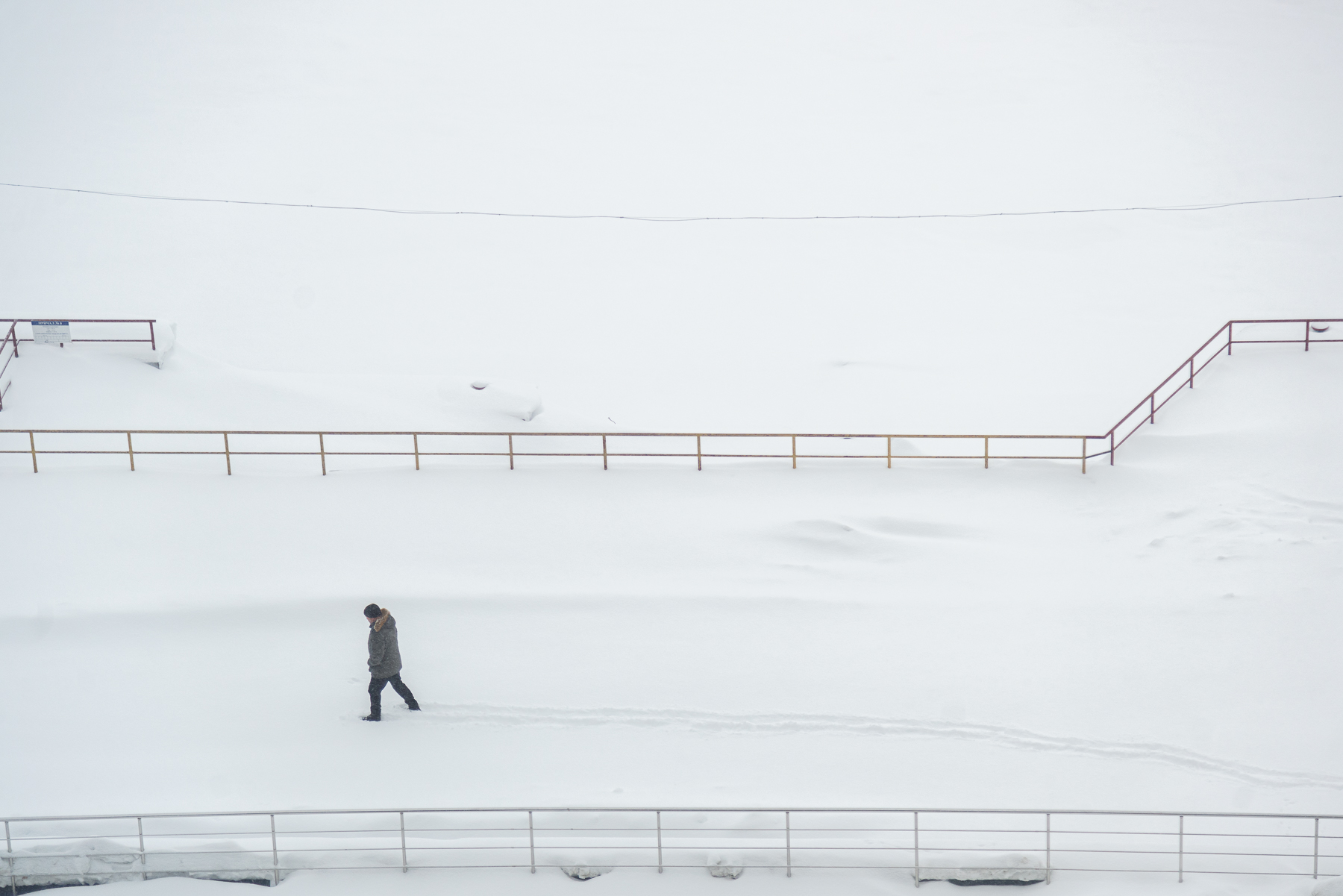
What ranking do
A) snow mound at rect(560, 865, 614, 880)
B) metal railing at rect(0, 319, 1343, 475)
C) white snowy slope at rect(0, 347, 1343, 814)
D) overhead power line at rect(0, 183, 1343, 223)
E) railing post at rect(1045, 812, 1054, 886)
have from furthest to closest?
overhead power line at rect(0, 183, 1343, 223), metal railing at rect(0, 319, 1343, 475), white snowy slope at rect(0, 347, 1343, 814), snow mound at rect(560, 865, 614, 880), railing post at rect(1045, 812, 1054, 886)

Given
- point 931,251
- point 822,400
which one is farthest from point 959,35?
point 822,400

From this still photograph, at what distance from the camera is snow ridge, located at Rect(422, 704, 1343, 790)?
10766 millimetres

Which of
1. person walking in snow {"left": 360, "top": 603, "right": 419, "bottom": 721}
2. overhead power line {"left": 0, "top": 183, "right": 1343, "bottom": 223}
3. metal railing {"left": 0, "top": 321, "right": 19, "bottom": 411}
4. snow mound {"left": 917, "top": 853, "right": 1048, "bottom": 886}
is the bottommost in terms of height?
snow mound {"left": 917, "top": 853, "right": 1048, "bottom": 886}

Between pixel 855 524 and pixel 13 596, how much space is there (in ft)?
34.1

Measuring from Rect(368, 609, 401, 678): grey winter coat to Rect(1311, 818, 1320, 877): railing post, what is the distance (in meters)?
7.99

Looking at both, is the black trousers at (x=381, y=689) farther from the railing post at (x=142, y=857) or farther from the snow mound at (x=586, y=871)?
the snow mound at (x=586, y=871)

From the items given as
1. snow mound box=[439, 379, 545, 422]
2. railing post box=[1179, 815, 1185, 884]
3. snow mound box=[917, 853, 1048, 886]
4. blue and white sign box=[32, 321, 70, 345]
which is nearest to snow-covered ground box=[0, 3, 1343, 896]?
snow mound box=[439, 379, 545, 422]

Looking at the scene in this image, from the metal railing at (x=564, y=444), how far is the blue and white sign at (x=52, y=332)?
26.0 inches

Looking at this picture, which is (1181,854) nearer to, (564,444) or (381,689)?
(381,689)

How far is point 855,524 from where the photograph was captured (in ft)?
49.5

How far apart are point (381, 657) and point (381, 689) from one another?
646 millimetres

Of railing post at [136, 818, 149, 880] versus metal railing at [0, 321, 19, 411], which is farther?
metal railing at [0, 321, 19, 411]

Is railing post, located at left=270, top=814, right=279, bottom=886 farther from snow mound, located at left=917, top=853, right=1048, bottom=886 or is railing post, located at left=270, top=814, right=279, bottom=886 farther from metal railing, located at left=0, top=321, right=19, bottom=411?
metal railing, located at left=0, top=321, right=19, bottom=411

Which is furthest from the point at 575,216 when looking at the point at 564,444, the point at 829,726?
the point at 829,726
